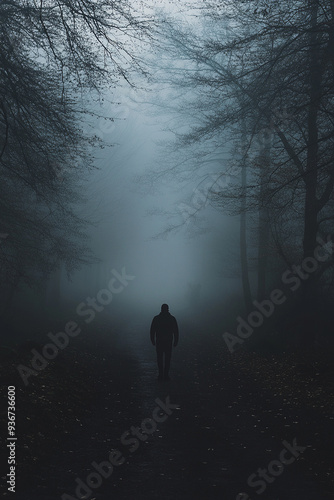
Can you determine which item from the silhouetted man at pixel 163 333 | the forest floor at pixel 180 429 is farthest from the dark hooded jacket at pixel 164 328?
the forest floor at pixel 180 429

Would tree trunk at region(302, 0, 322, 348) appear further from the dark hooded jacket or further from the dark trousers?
the dark trousers

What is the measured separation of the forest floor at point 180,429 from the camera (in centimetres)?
609

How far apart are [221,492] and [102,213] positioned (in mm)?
28365

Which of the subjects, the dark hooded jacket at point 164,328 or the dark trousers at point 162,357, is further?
the dark hooded jacket at point 164,328

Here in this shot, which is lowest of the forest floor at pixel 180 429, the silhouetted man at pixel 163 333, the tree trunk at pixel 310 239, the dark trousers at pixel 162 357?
the forest floor at pixel 180 429

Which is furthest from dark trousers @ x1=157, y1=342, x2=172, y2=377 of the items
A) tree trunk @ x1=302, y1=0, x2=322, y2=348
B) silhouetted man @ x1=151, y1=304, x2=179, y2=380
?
tree trunk @ x1=302, y1=0, x2=322, y2=348

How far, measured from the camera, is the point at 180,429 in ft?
28.7

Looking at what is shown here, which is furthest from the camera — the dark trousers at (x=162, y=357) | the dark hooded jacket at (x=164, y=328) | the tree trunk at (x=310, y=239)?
the tree trunk at (x=310, y=239)

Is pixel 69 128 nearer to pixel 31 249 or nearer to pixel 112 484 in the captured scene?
pixel 112 484

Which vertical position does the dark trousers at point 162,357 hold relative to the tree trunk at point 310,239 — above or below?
below

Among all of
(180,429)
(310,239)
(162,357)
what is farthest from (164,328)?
(180,429)

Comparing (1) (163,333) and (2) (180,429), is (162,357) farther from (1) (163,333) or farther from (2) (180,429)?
(2) (180,429)

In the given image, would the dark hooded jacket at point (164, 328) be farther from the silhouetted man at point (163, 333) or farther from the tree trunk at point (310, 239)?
the tree trunk at point (310, 239)

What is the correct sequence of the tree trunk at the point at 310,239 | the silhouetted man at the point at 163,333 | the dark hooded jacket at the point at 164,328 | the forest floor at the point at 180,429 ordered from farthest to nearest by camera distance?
the tree trunk at the point at 310,239
the dark hooded jacket at the point at 164,328
the silhouetted man at the point at 163,333
the forest floor at the point at 180,429
